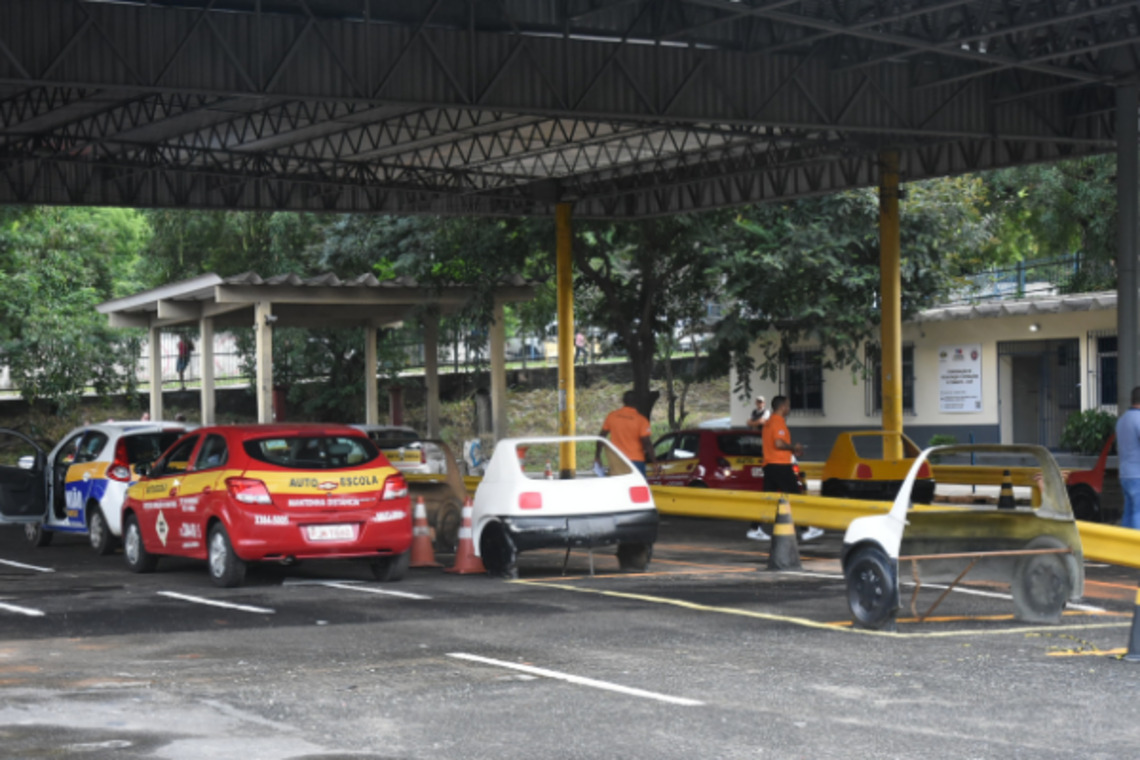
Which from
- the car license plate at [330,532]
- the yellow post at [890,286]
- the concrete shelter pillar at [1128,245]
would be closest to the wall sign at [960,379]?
the yellow post at [890,286]

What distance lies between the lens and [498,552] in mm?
14500

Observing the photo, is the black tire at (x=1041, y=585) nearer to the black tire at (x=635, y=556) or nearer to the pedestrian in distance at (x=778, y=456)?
the black tire at (x=635, y=556)

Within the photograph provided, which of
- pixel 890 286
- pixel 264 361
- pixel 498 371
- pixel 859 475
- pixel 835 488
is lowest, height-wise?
pixel 835 488

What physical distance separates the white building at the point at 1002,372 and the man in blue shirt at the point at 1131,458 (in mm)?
17475

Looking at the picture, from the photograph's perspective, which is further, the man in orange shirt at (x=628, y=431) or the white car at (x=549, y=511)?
the man in orange shirt at (x=628, y=431)

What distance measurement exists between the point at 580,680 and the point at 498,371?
1024 inches

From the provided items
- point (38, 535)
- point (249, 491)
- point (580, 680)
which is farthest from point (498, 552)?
point (38, 535)

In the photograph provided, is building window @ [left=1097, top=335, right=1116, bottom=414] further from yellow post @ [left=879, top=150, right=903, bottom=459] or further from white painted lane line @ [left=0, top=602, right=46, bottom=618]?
white painted lane line @ [left=0, top=602, right=46, bottom=618]

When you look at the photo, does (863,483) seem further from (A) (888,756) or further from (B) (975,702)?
(A) (888,756)

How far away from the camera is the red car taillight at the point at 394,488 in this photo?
1424cm

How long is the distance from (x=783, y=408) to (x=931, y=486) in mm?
3958

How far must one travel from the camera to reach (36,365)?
141ft

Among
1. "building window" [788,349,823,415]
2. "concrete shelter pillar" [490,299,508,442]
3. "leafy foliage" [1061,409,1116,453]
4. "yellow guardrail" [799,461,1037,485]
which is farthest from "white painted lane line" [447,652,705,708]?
"building window" [788,349,823,415]

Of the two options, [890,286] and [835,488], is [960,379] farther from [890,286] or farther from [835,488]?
[835,488]
